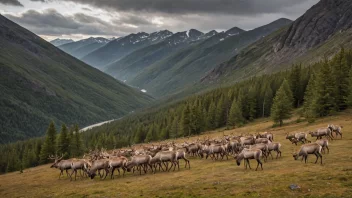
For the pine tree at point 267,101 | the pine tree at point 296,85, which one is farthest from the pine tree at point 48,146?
the pine tree at point 296,85

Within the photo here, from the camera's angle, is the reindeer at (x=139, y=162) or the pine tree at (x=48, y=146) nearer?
the reindeer at (x=139, y=162)

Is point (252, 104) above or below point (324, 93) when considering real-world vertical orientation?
above

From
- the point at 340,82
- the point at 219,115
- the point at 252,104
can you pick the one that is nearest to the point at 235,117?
the point at 219,115

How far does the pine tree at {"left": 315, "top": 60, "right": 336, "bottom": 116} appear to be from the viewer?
222ft

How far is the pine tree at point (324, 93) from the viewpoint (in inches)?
2670

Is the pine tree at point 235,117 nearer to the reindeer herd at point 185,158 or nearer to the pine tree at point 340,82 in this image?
the pine tree at point 340,82

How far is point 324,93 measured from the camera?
225 feet

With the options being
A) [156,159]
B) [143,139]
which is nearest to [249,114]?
[143,139]

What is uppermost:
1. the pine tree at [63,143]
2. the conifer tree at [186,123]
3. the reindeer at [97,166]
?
the conifer tree at [186,123]

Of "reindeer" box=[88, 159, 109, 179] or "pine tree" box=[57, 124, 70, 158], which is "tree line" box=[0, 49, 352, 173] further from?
"reindeer" box=[88, 159, 109, 179]

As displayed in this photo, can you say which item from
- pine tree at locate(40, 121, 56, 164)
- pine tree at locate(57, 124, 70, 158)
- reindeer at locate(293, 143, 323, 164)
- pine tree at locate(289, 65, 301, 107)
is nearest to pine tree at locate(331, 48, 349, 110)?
pine tree at locate(289, 65, 301, 107)

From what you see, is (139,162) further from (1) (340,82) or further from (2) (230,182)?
(1) (340,82)

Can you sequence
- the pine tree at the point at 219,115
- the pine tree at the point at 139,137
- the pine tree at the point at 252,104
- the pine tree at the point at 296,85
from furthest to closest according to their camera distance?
the pine tree at the point at 139,137
the pine tree at the point at 219,115
the pine tree at the point at 252,104
the pine tree at the point at 296,85

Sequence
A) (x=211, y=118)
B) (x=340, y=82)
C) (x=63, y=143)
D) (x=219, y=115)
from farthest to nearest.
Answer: (x=219, y=115) → (x=211, y=118) → (x=63, y=143) → (x=340, y=82)
